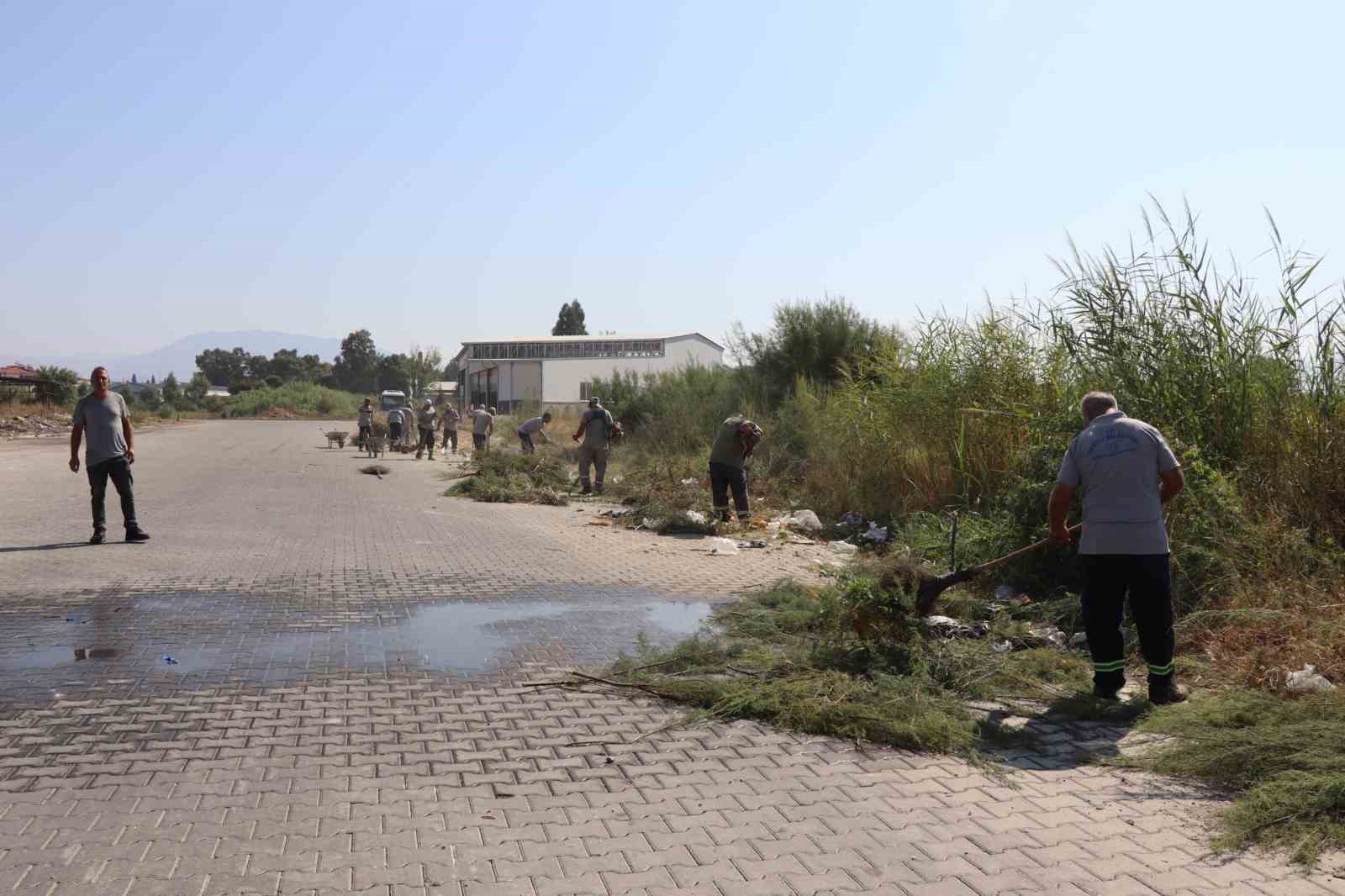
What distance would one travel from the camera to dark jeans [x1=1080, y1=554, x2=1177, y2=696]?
19.8 ft

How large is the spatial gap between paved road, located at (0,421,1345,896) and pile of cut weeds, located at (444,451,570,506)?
31.2 feet

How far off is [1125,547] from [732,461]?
889 cm

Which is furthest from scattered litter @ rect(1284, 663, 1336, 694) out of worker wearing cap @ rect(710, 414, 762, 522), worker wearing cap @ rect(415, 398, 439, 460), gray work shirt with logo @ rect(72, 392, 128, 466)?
worker wearing cap @ rect(415, 398, 439, 460)

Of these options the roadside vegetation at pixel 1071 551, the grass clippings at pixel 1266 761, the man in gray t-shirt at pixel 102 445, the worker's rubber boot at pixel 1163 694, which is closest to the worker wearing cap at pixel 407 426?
the roadside vegetation at pixel 1071 551

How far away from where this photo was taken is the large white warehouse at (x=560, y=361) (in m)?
73.9

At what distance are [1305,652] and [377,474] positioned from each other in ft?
67.6

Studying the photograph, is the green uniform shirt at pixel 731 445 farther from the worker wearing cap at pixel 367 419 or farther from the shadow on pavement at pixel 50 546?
the worker wearing cap at pixel 367 419

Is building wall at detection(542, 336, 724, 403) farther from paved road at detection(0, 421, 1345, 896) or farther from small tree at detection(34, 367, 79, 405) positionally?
paved road at detection(0, 421, 1345, 896)

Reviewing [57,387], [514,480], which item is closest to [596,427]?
[514,480]

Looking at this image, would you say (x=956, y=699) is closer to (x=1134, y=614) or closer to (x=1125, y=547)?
(x=1134, y=614)

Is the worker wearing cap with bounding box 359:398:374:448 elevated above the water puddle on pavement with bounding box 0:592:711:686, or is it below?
above

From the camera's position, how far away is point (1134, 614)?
621 cm

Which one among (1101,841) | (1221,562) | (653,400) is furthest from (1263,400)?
(653,400)

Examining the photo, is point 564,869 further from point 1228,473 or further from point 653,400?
Result: point 653,400
